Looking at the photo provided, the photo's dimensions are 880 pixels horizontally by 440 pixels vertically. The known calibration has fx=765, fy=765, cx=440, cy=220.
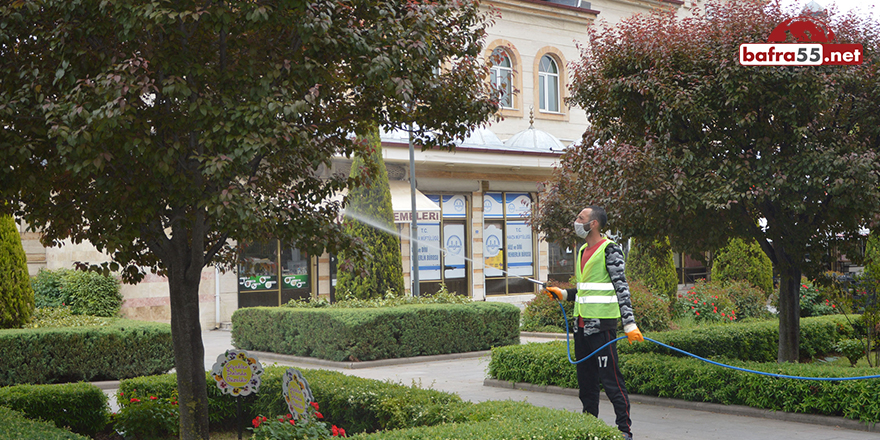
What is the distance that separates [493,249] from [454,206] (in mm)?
2268

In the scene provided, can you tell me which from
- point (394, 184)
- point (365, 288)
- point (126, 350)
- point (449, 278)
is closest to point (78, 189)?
point (126, 350)

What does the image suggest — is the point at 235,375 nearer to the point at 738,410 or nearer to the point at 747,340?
the point at 738,410

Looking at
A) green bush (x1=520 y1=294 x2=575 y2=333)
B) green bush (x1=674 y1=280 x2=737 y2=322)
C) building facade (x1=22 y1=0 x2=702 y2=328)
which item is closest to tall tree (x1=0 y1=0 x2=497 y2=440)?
green bush (x1=520 y1=294 x2=575 y2=333)

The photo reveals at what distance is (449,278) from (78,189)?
66.6 feet

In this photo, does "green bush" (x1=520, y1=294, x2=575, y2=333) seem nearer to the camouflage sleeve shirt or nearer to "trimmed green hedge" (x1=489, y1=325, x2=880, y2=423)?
"trimmed green hedge" (x1=489, y1=325, x2=880, y2=423)

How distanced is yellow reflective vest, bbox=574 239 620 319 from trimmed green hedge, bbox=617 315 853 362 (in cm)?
337

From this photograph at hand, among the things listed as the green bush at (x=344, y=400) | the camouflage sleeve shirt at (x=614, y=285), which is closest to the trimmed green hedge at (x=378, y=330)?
the green bush at (x=344, y=400)

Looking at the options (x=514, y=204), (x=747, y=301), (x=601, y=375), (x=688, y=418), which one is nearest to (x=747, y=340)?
(x=688, y=418)

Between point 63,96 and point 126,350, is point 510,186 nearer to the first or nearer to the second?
point 126,350

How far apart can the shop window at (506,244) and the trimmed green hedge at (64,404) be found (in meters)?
19.5

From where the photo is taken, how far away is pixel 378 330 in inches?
553

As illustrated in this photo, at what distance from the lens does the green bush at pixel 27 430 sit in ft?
17.8

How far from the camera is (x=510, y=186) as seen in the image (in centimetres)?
2717

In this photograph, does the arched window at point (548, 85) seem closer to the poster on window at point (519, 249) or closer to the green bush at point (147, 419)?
the poster on window at point (519, 249)
